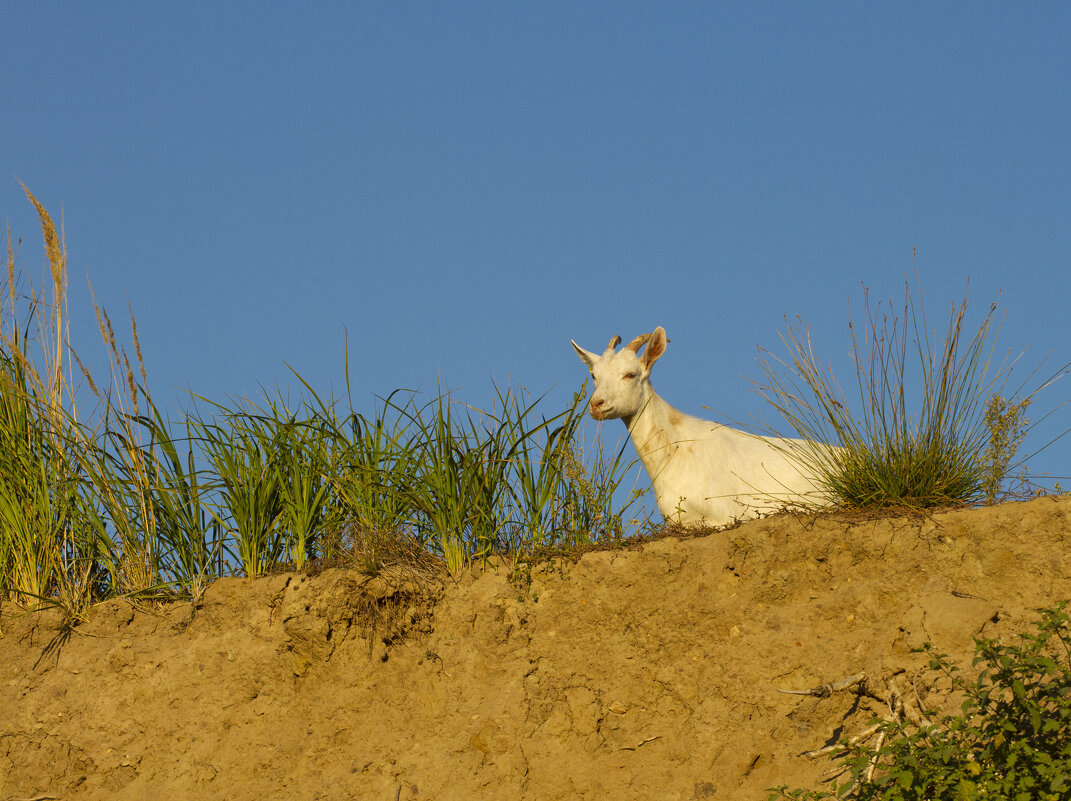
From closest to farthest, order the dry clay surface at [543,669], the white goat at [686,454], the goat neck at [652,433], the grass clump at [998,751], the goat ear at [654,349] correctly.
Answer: the grass clump at [998,751], the dry clay surface at [543,669], the white goat at [686,454], the goat neck at [652,433], the goat ear at [654,349]

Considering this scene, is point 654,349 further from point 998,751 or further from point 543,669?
point 998,751

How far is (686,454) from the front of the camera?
837 centimetres

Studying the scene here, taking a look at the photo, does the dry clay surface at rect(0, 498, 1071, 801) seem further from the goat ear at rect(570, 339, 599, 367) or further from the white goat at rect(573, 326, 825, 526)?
the goat ear at rect(570, 339, 599, 367)

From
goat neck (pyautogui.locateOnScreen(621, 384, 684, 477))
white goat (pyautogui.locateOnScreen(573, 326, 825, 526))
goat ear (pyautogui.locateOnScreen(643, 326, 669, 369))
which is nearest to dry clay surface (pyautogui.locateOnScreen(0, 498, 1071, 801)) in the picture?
white goat (pyautogui.locateOnScreen(573, 326, 825, 526))

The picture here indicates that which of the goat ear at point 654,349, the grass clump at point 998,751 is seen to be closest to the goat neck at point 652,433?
Answer: the goat ear at point 654,349

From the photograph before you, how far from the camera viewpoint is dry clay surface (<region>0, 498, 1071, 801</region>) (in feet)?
19.1

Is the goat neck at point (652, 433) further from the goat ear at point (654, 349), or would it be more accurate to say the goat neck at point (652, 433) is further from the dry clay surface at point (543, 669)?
the dry clay surface at point (543, 669)

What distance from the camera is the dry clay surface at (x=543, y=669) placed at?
5.83m

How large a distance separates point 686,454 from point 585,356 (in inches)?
54.7

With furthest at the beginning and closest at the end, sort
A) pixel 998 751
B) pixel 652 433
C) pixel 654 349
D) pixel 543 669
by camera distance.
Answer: pixel 654 349 → pixel 652 433 → pixel 543 669 → pixel 998 751

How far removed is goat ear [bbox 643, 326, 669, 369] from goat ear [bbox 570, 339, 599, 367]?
0.49 metres

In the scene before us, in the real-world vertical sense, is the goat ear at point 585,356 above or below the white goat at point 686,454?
above

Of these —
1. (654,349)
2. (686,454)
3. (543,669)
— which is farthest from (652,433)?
(543,669)

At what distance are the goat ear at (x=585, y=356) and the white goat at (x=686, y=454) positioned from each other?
157 millimetres
